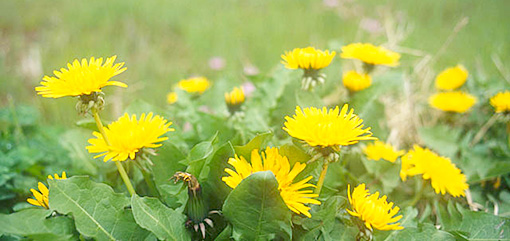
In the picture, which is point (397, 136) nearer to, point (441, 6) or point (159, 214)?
point (159, 214)

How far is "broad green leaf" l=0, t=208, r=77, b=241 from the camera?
1.10 m

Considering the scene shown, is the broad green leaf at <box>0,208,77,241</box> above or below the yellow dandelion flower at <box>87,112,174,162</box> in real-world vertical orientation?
below

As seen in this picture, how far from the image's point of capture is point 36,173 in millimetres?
1791

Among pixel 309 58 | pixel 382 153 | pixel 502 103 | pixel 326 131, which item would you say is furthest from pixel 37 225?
pixel 502 103

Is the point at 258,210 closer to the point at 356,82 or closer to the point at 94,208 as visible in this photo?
the point at 94,208

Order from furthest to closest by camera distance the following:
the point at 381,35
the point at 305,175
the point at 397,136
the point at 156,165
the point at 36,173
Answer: the point at 381,35
the point at 397,136
the point at 36,173
the point at 156,165
the point at 305,175

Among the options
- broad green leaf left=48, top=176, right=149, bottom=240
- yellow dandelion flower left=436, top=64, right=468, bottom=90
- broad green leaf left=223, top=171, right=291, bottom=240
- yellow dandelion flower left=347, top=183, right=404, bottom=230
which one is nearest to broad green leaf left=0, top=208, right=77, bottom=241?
broad green leaf left=48, top=176, right=149, bottom=240

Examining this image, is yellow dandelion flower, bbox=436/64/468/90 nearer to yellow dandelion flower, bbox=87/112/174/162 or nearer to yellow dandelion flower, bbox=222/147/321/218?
yellow dandelion flower, bbox=222/147/321/218

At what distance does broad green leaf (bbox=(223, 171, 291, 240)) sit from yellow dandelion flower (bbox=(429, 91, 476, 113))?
1.48 meters

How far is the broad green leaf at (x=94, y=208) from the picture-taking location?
48.4 inches

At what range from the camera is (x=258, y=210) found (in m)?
1.18

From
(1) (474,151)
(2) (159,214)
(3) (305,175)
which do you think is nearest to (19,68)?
(2) (159,214)

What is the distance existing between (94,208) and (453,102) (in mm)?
1935

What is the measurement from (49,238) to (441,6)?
173 inches
